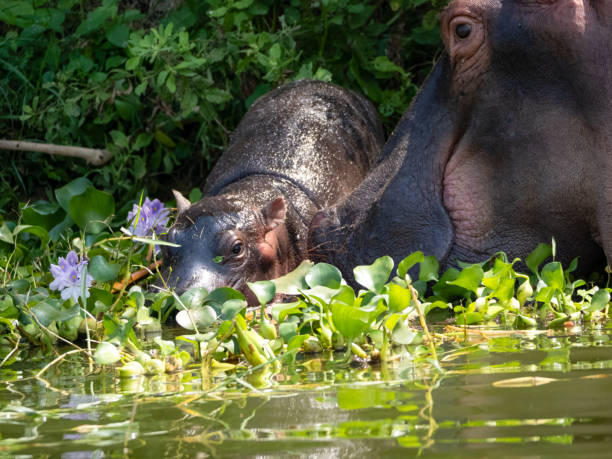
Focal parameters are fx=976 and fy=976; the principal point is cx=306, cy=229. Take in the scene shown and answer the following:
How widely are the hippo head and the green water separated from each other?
1.80 meters

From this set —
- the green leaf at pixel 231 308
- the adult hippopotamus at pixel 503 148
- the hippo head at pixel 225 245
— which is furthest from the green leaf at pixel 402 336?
the hippo head at pixel 225 245

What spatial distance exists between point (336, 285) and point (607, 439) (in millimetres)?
1118

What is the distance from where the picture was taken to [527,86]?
2879mm

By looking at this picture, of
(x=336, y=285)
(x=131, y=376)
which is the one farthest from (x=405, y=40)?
(x=131, y=376)

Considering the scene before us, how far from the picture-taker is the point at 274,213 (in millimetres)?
4211

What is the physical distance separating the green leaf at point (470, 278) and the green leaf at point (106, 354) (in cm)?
104

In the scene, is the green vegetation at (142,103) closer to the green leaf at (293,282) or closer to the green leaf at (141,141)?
the green leaf at (141,141)

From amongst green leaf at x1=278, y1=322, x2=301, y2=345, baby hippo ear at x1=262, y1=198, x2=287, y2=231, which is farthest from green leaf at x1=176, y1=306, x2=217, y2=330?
baby hippo ear at x1=262, y1=198, x2=287, y2=231

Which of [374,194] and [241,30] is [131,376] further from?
[241,30]

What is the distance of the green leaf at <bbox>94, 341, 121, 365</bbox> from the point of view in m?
1.93

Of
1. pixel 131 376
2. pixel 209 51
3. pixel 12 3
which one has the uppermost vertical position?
pixel 12 3

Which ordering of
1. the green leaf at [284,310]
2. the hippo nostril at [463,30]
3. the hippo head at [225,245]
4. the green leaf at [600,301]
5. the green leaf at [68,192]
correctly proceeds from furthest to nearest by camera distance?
1. the green leaf at [68,192]
2. the hippo head at [225,245]
3. the hippo nostril at [463,30]
4. the green leaf at [600,301]
5. the green leaf at [284,310]

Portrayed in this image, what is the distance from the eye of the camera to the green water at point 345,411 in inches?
48.2

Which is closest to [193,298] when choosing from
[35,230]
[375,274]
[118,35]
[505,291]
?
[375,274]
